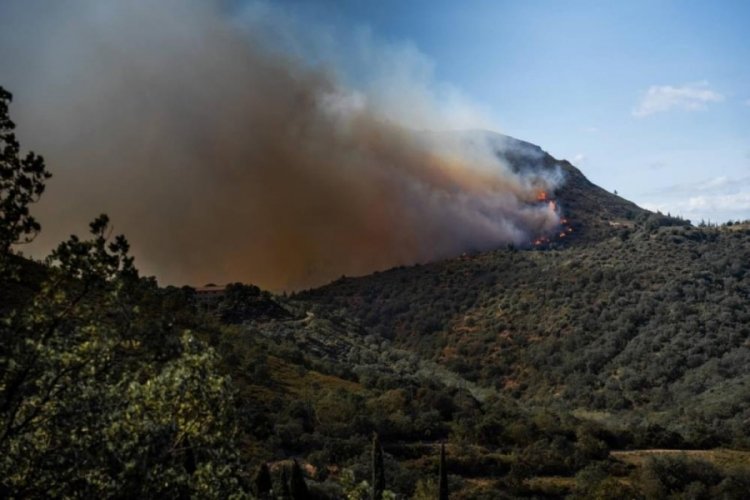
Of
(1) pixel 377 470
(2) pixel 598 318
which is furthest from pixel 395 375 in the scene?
(1) pixel 377 470

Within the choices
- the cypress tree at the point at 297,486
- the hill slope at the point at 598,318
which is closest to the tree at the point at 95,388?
the cypress tree at the point at 297,486

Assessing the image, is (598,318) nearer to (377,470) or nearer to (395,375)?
(395,375)

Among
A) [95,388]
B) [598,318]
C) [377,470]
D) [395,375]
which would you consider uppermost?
[598,318]

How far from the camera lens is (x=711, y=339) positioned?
116125mm

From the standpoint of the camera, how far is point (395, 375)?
10800cm

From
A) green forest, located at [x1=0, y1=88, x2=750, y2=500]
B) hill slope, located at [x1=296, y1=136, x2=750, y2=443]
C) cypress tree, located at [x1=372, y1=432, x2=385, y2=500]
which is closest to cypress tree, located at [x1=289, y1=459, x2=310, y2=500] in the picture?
green forest, located at [x1=0, y1=88, x2=750, y2=500]

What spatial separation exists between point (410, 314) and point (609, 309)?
50.6 m

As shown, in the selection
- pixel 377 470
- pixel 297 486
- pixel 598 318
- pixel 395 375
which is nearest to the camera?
pixel 297 486

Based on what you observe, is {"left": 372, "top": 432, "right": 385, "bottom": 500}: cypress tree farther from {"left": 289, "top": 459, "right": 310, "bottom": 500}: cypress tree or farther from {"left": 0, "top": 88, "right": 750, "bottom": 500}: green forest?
{"left": 289, "top": 459, "right": 310, "bottom": 500}: cypress tree

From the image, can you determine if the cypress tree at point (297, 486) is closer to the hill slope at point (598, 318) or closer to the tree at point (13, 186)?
the tree at point (13, 186)

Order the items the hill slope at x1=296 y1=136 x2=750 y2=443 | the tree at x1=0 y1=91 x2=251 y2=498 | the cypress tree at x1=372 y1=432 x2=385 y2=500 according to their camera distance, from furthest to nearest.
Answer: the hill slope at x1=296 y1=136 x2=750 y2=443 < the cypress tree at x1=372 y1=432 x2=385 y2=500 < the tree at x1=0 y1=91 x2=251 y2=498

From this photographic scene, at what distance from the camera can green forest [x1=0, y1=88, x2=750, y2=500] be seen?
1345cm

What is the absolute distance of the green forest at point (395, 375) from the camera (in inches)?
530

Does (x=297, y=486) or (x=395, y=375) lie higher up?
(x=395, y=375)
